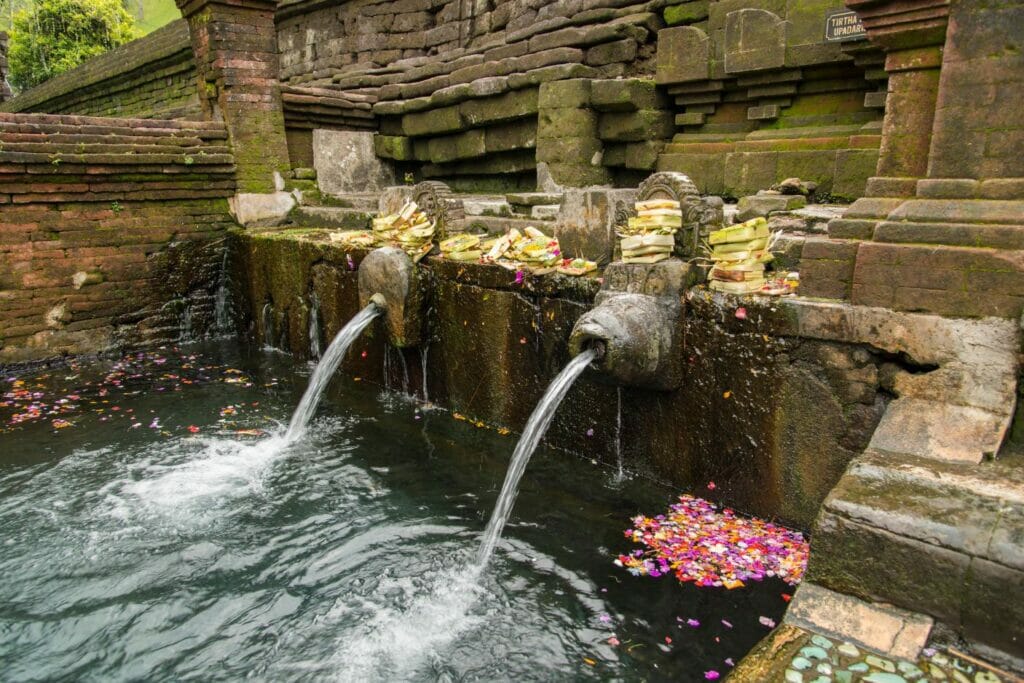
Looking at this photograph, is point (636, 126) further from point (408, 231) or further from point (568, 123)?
point (408, 231)

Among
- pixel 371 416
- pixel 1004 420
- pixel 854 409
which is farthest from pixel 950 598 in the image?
pixel 371 416

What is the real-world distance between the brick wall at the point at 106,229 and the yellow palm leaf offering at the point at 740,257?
6.33m

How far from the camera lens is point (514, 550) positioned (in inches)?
147

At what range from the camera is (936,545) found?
2.29 meters

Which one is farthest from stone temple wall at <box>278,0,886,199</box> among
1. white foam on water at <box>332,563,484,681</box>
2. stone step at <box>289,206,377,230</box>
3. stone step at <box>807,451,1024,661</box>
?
white foam on water at <box>332,563,484,681</box>

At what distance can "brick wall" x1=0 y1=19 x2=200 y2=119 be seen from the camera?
43.1 feet

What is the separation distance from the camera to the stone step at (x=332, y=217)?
7699 mm

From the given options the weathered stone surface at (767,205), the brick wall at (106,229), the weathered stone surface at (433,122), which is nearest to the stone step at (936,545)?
the weathered stone surface at (767,205)

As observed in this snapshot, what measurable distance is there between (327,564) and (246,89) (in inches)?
255

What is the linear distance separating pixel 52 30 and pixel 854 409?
2344cm

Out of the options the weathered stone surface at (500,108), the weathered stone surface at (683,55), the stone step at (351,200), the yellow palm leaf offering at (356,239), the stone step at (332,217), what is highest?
the weathered stone surface at (683,55)

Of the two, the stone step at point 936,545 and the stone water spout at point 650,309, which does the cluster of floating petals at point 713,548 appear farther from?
the stone step at point 936,545

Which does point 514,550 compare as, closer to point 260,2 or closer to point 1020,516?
point 1020,516

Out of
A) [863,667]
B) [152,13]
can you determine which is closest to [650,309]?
[863,667]
